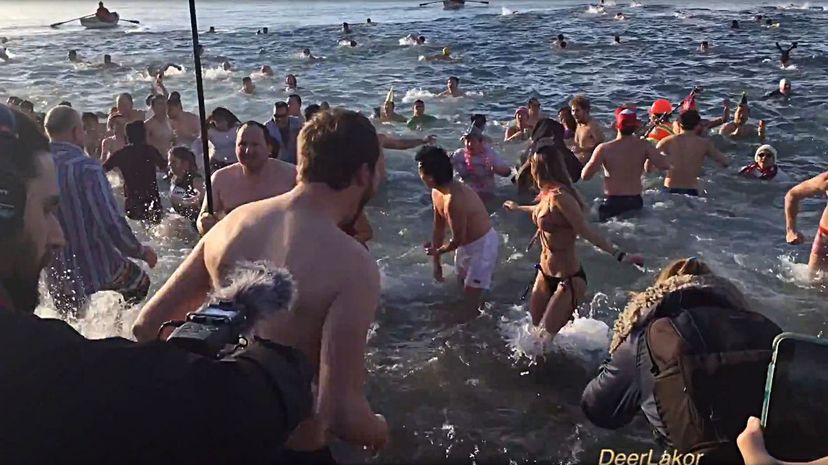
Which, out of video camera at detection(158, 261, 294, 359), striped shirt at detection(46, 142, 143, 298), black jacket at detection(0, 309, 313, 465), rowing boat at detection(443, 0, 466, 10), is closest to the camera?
black jacket at detection(0, 309, 313, 465)

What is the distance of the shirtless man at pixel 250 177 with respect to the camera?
5242 mm

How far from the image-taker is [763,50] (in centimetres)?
2286

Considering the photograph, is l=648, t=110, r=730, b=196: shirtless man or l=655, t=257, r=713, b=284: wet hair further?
l=648, t=110, r=730, b=196: shirtless man

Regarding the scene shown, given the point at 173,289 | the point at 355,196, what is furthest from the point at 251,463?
the point at 173,289

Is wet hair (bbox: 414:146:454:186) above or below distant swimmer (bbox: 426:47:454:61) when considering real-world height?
above

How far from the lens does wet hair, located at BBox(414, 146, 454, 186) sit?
18.2 ft

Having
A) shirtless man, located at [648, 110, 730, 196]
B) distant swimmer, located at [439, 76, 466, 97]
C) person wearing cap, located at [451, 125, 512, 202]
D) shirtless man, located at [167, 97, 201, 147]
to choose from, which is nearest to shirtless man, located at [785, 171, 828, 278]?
shirtless man, located at [648, 110, 730, 196]

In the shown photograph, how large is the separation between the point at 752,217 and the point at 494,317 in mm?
4352

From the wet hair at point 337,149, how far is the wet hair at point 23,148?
0.77 m

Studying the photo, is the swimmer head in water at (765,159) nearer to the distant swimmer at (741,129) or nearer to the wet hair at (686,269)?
the distant swimmer at (741,129)

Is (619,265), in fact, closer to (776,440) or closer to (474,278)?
(474,278)

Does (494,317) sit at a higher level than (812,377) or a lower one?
lower

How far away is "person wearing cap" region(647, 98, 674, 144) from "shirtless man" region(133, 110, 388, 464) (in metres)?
8.96

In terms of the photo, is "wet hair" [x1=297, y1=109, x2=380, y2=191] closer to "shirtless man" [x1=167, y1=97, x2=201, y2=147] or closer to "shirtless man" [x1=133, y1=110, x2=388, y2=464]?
"shirtless man" [x1=133, y1=110, x2=388, y2=464]
